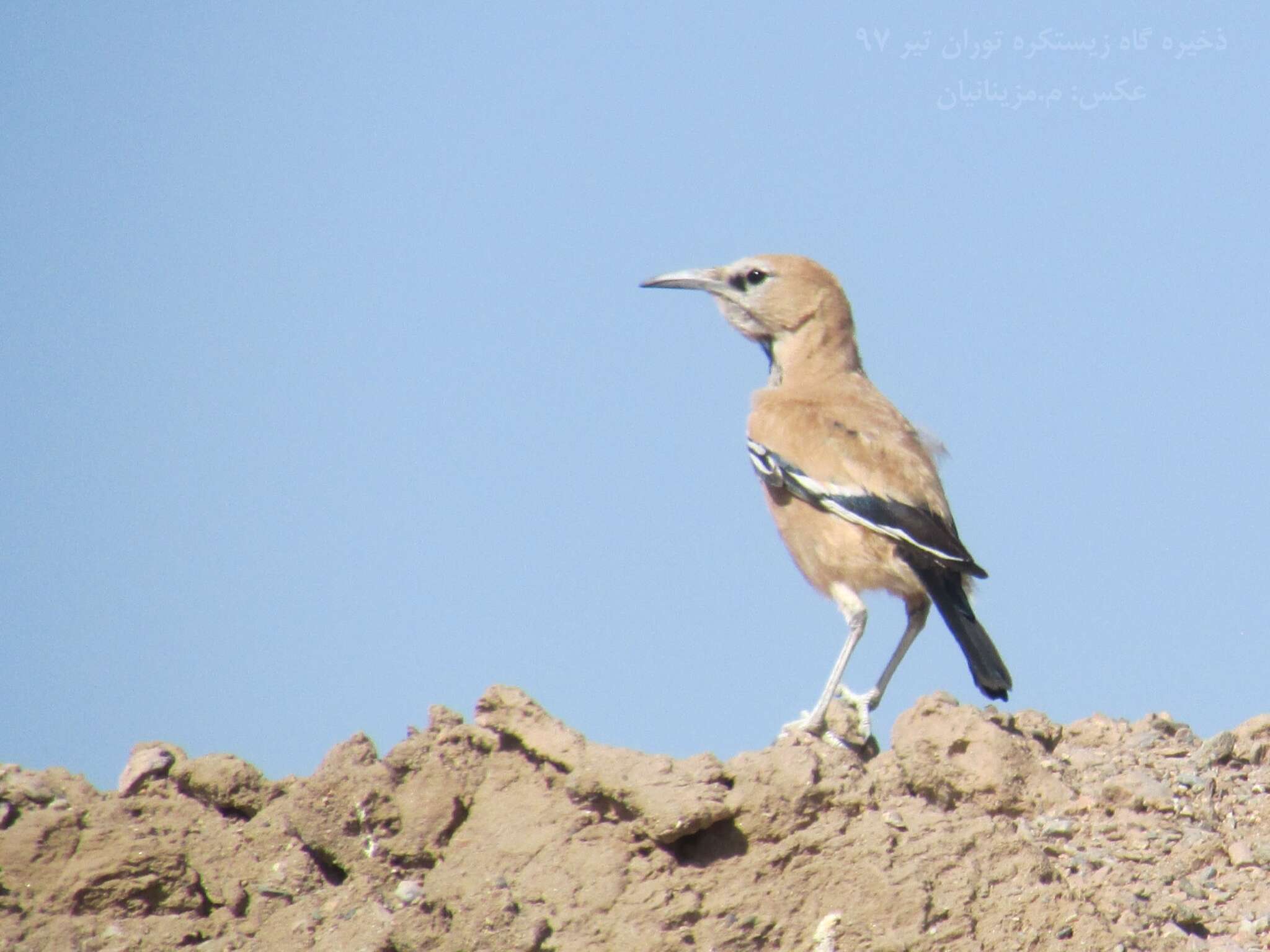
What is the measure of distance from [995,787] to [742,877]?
143 cm

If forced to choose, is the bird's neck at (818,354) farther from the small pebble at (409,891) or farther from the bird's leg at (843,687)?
the small pebble at (409,891)

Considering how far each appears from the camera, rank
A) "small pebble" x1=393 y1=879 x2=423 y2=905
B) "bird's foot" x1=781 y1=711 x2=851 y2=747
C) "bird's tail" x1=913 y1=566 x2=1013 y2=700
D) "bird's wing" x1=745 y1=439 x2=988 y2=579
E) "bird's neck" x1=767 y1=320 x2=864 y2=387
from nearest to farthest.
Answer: "small pebble" x1=393 y1=879 x2=423 y2=905, "bird's foot" x1=781 y1=711 x2=851 y2=747, "bird's tail" x1=913 y1=566 x2=1013 y2=700, "bird's wing" x1=745 y1=439 x2=988 y2=579, "bird's neck" x1=767 y1=320 x2=864 y2=387

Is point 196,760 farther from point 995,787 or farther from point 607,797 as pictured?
point 995,787

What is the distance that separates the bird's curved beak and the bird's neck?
28.1 inches

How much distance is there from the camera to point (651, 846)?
7.12 metres

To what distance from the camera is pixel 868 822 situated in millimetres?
6953

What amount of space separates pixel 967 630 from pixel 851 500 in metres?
1.10

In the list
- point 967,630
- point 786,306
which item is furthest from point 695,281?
point 967,630

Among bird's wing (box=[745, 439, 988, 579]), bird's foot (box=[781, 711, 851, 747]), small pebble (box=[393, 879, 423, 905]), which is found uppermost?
bird's wing (box=[745, 439, 988, 579])

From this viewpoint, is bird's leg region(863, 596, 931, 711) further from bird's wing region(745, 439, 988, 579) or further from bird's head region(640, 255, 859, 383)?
bird's head region(640, 255, 859, 383)

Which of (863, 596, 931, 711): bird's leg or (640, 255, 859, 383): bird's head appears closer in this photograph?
(863, 596, 931, 711): bird's leg

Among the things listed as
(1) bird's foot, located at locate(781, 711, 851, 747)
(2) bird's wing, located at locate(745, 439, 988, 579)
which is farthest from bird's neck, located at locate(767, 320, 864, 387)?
(1) bird's foot, located at locate(781, 711, 851, 747)

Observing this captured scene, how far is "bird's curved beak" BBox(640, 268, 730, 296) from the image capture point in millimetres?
12547

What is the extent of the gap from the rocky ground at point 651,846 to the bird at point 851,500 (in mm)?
1332
